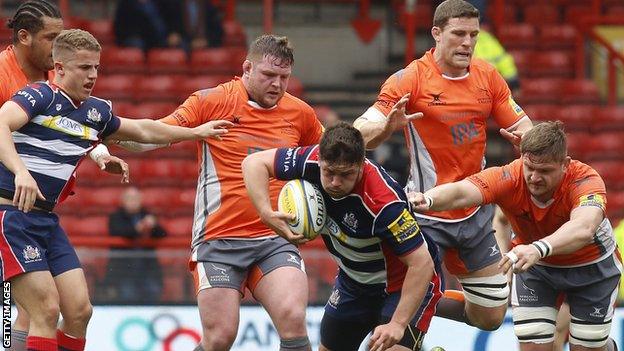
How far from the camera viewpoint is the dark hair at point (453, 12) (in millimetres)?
8891

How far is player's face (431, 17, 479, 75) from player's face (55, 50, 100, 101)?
2.25m

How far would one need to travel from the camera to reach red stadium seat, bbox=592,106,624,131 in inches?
634

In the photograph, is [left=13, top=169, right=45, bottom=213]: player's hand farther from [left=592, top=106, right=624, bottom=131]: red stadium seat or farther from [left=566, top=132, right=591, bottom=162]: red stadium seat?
[left=592, top=106, right=624, bottom=131]: red stadium seat

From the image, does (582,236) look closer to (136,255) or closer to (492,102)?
(492,102)

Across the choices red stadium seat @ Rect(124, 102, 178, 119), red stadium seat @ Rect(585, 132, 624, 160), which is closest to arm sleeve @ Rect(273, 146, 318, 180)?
red stadium seat @ Rect(124, 102, 178, 119)

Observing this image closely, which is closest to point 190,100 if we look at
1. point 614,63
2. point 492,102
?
point 492,102

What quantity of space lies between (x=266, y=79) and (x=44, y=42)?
1308mm

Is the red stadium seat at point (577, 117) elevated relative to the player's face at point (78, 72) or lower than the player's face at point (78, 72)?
lower

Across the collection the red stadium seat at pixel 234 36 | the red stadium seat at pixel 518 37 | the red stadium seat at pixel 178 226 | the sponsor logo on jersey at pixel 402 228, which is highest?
the sponsor logo on jersey at pixel 402 228

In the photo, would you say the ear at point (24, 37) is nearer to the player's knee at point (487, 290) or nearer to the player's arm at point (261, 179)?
the player's arm at point (261, 179)

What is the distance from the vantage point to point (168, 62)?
52.7 ft

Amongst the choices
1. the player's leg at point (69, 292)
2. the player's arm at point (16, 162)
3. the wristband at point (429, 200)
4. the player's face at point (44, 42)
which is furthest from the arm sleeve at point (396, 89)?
the player's arm at point (16, 162)

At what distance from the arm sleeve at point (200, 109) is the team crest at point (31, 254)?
4.07 ft

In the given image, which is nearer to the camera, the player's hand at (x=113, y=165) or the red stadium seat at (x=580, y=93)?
the player's hand at (x=113, y=165)
